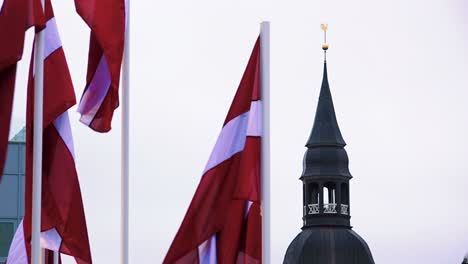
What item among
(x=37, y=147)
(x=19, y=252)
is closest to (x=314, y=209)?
(x=19, y=252)

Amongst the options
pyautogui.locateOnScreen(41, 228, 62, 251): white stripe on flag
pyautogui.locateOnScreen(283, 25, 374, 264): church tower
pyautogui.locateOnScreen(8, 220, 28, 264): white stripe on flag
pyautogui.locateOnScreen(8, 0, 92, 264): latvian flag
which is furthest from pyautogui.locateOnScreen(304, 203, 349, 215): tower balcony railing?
pyautogui.locateOnScreen(41, 228, 62, 251): white stripe on flag

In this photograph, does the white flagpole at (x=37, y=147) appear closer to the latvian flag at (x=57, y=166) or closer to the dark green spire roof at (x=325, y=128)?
the latvian flag at (x=57, y=166)

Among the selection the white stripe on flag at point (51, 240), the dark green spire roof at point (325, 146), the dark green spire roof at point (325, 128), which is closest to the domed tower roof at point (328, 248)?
the dark green spire roof at point (325, 146)

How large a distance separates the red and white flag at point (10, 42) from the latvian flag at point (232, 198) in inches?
135

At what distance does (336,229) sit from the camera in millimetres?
136500

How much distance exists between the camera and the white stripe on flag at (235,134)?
28625mm

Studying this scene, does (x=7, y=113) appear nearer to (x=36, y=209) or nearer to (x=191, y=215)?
(x=36, y=209)

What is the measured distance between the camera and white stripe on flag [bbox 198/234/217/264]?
28.6 meters

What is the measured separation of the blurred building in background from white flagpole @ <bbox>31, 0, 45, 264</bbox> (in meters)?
37.7

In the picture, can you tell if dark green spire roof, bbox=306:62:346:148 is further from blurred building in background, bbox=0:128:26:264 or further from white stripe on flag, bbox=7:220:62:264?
white stripe on flag, bbox=7:220:62:264

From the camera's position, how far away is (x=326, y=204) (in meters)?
135

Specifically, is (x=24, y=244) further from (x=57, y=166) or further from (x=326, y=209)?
(x=326, y=209)

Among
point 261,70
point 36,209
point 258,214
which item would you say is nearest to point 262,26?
point 261,70

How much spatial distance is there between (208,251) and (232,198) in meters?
0.90
